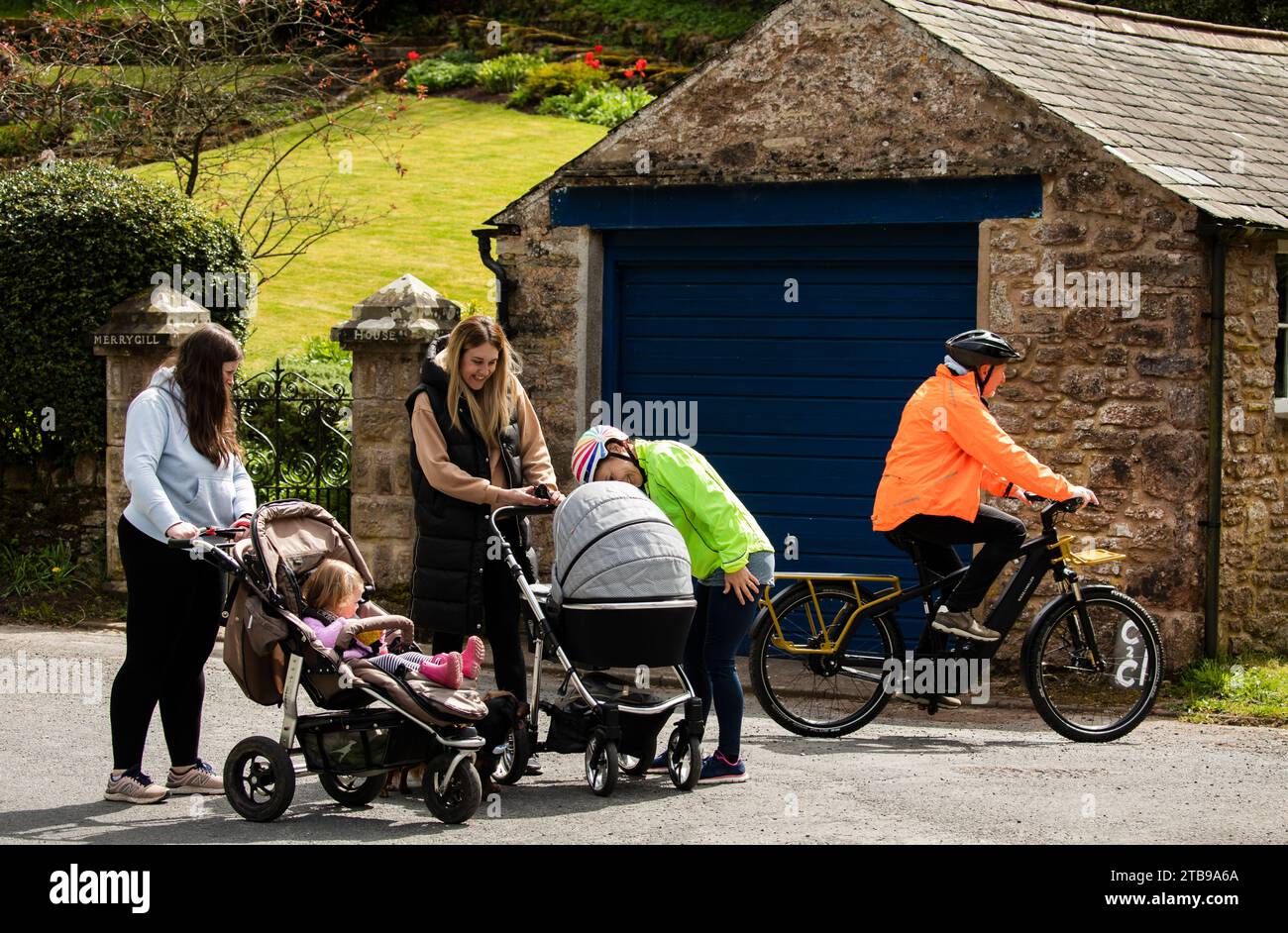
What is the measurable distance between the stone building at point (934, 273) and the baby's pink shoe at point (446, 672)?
182 inches

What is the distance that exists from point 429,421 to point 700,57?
25.6 m

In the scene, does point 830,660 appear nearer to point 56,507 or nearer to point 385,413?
point 385,413

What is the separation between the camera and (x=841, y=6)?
999 cm

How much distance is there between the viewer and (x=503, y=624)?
23.3 ft

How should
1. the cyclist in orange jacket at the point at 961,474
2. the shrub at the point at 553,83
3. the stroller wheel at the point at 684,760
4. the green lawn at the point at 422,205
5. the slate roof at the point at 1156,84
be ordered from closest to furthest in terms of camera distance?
1. the stroller wheel at the point at 684,760
2. the cyclist in orange jacket at the point at 961,474
3. the slate roof at the point at 1156,84
4. the green lawn at the point at 422,205
5. the shrub at the point at 553,83

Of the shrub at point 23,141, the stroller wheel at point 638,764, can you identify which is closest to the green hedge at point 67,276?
the shrub at point 23,141

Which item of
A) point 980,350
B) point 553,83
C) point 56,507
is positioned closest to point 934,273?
point 980,350

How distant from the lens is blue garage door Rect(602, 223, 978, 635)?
10203 mm

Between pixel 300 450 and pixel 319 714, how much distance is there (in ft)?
19.8

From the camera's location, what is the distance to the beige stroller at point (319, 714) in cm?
603

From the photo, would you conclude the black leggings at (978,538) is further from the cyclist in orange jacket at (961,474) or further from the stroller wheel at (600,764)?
the stroller wheel at (600,764)

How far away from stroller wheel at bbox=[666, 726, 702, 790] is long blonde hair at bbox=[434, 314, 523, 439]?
1.54 meters

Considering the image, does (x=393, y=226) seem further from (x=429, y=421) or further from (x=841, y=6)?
(x=429, y=421)

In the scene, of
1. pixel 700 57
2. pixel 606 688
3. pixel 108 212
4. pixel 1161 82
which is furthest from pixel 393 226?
pixel 606 688
